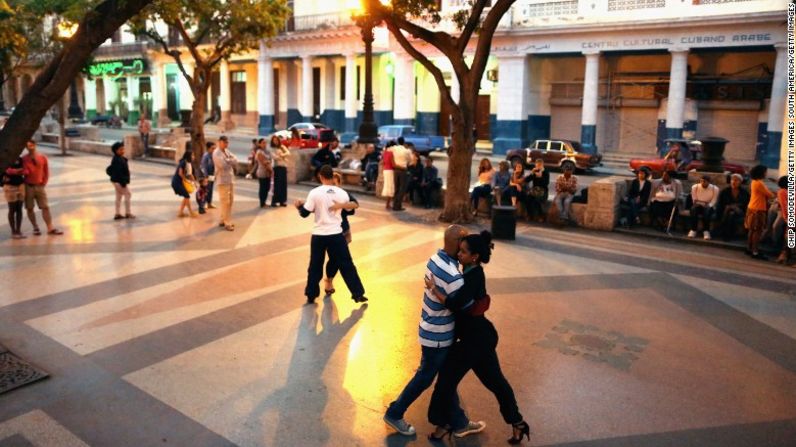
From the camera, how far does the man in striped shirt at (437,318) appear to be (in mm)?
5102

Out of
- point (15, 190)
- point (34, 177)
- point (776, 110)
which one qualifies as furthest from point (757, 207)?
point (776, 110)

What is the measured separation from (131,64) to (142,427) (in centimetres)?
5636

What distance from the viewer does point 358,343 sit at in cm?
752

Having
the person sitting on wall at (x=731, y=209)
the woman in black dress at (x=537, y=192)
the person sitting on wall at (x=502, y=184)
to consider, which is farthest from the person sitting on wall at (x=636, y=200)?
the person sitting on wall at (x=502, y=184)

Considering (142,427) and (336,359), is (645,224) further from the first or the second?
(142,427)

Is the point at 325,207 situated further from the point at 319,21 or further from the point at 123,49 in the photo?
the point at 123,49

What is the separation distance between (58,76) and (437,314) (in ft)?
15.1

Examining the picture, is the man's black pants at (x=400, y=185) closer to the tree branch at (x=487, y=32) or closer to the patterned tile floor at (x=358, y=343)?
the tree branch at (x=487, y=32)

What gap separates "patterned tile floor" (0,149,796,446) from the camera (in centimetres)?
569

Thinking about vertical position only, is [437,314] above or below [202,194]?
above

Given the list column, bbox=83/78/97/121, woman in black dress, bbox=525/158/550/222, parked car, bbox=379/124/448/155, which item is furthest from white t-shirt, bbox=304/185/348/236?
column, bbox=83/78/97/121

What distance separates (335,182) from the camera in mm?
8953

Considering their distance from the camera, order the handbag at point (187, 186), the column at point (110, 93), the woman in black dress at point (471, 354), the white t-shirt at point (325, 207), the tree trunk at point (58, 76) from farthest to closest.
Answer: the column at point (110, 93)
the handbag at point (187, 186)
the white t-shirt at point (325, 207)
the tree trunk at point (58, 76)
the woman in black dress at point (471, 354)

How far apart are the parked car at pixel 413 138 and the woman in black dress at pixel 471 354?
2438cm
